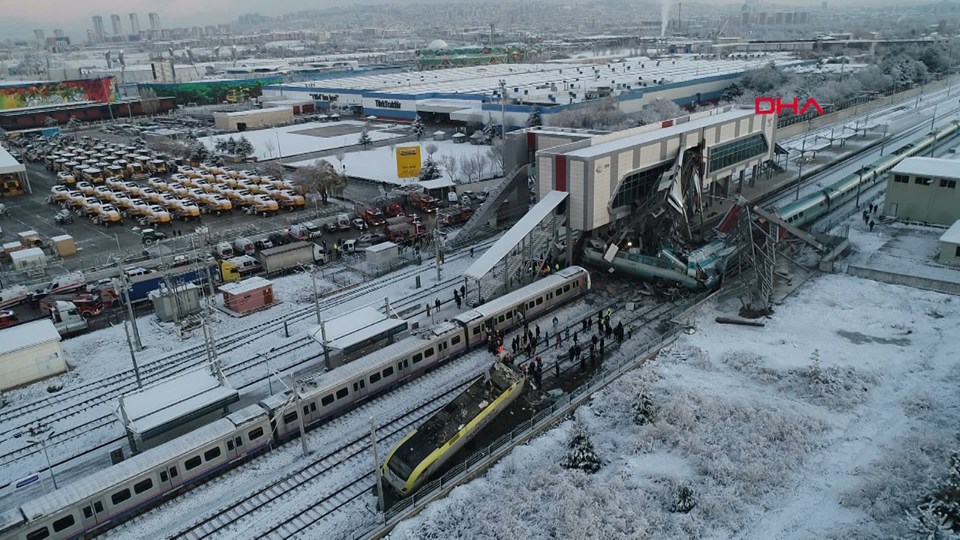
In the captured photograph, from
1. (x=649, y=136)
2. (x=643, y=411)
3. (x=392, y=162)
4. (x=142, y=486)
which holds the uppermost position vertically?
(x=649, y=136)

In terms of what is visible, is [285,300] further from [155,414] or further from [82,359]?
[155,414]

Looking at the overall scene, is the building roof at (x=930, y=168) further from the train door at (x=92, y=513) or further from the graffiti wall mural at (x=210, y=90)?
the graffiti wall mural at (x=210, y=90)

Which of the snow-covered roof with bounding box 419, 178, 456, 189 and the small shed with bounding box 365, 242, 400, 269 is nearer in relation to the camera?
the small shed with bounding box 365, 242, 400, 269

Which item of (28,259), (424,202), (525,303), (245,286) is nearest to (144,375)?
(245,286)

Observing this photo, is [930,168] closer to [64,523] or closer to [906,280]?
[906,280]

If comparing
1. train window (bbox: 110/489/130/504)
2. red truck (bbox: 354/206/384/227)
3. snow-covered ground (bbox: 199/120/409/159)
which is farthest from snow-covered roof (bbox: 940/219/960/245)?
snow-covered ground (bbox: 199/120/409/159)

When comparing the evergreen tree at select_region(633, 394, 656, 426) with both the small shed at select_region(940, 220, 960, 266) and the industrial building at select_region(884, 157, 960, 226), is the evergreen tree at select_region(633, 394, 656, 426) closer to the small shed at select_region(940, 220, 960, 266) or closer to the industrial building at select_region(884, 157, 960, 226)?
the small shed at select_region(940, 220, 960, 266)
